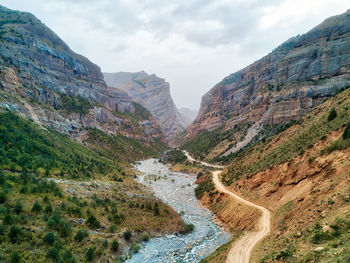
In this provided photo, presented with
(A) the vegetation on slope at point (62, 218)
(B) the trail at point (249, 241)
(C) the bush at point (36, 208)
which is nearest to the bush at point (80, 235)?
(A) the vegetation on slope at point (62, 218)

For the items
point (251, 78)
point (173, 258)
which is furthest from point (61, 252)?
point (251, 78)

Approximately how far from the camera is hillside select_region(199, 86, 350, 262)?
13.3 metres

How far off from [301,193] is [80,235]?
24.2 m

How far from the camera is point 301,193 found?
23766 millimetres

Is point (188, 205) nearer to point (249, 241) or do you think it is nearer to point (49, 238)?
point (249, 241)

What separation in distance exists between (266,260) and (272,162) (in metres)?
24.5

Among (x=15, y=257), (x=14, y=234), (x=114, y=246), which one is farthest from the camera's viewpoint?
(x=114, y=246)

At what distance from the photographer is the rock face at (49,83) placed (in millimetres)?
74375

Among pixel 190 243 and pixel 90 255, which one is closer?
pixel 90 255

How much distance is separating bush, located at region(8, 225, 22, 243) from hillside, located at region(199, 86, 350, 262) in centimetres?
1694

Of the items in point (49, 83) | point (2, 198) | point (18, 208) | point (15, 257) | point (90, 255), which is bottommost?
point (90, 255)

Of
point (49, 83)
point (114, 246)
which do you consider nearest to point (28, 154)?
point (114, 246)

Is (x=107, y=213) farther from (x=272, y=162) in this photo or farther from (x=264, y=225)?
(x=272, y=162)

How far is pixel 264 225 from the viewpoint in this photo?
23812 mm
